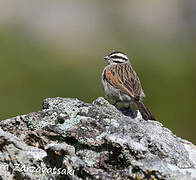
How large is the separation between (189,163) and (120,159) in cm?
93

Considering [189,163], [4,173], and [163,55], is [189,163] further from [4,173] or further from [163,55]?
[163,55]

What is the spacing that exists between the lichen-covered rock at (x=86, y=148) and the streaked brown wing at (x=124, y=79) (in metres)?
3.21

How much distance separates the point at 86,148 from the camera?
7090 millimetres

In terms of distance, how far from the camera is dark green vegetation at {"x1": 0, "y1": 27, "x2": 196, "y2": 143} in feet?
56.6

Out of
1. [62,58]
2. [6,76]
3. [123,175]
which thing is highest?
[62,58]

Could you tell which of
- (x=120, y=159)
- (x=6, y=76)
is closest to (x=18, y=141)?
(x=120, y=159)

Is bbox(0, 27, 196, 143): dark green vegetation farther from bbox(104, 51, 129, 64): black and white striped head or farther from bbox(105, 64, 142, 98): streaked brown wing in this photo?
bbox(105, 64, 142, 98): streaked brown wing

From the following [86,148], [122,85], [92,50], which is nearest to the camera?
[86,148]

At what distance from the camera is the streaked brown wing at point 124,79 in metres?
11.3

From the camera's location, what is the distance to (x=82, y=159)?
6.96m

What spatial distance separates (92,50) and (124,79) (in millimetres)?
13766

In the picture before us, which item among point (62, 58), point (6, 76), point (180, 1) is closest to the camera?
point (6, 76)

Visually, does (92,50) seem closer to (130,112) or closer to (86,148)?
(130,112)

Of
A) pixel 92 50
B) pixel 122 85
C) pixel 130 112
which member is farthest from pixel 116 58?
pixel 92 50
